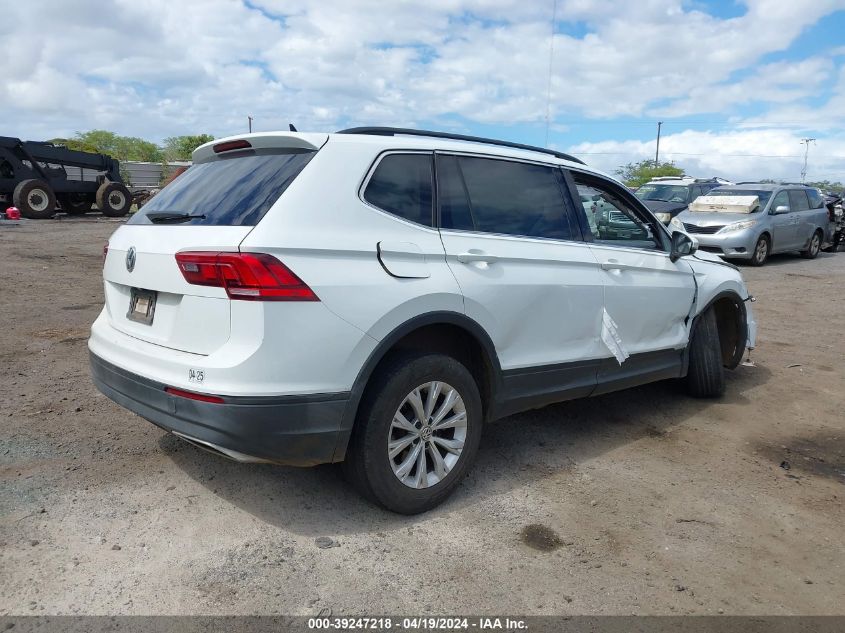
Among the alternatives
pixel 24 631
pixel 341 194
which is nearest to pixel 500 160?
pixel 341 194

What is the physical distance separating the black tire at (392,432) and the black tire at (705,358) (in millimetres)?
2530

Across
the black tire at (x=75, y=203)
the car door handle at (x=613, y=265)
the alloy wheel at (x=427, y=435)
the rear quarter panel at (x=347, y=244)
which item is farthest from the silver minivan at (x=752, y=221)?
the black tire at (x=75, y=203)

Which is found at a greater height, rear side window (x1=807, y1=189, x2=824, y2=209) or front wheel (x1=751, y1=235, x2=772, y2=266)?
rear side window (x1=807, y1=189, x2=824, y2=209)

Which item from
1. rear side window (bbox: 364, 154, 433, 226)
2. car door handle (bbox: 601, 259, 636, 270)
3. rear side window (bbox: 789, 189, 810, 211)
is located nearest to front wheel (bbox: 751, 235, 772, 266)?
rear side window (bbox: 789, 189, 810, 211)

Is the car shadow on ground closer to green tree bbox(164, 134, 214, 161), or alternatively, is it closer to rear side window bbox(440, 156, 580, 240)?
rear side window bbox(440, 156, 580, 240)

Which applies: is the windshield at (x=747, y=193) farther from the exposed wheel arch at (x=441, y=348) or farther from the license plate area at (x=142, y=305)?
→ the license plate area at (x=142, y=305)

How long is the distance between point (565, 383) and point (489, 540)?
1.19 meters

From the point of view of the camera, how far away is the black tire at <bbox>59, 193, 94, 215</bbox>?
72.4 ft

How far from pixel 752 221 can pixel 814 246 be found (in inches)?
153

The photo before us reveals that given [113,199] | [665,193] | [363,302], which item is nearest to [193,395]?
[363,302]

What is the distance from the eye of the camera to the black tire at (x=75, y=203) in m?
22.1

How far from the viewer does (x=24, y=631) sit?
8.09ft

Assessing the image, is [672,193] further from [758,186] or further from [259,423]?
[259,423]

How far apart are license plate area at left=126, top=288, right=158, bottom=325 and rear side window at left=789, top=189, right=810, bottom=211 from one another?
625 inches
